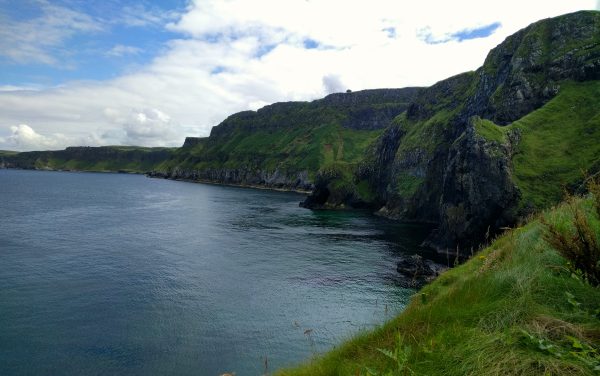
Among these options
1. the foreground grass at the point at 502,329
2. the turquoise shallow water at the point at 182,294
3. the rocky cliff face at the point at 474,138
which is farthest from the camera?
the rocky cliff face at the point at 474,138

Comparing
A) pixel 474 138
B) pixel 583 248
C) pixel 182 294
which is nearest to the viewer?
pixel 583 248

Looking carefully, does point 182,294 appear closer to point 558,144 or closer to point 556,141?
point 558,144

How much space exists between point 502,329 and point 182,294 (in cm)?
3403

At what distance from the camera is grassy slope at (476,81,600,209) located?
49.7 m

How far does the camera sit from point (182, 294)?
115 feet

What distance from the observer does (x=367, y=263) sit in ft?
153

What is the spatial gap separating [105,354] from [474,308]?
26.1 metres

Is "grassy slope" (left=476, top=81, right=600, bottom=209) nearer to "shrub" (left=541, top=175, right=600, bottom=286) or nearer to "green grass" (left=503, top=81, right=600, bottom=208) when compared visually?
"green grass" (left=503, top=81, right=600, bottom=208)

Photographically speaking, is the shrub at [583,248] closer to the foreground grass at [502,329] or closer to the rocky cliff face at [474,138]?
the foreground grass at [502,329]

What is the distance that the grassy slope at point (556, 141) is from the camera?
4972cm

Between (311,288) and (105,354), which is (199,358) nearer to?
(105,354)

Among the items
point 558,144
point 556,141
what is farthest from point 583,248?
point 556,141

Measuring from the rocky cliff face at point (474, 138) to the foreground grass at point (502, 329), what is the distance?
161 ft

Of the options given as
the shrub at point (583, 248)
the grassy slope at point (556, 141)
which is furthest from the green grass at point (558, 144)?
the shrub at point (583, 248)
